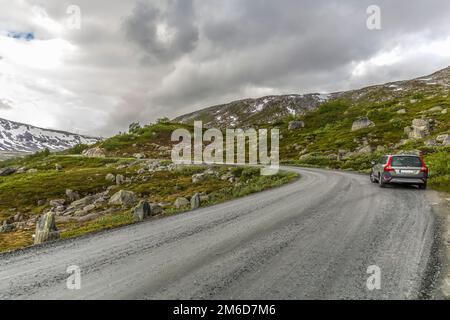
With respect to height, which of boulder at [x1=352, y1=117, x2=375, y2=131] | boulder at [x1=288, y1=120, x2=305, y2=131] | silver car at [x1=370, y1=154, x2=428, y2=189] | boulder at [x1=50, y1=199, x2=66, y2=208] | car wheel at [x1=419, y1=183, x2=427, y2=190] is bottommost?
boulder at [x1=50, y1=199, x2=66, y2=208]

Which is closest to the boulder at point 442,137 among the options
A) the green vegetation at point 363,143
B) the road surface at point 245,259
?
the green vegetation at point 363,143

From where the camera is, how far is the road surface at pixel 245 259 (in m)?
5.79

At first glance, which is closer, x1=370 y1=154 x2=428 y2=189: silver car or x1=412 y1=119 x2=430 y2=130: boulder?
x1=370 y1=154 x2=428 y2=189: silver car

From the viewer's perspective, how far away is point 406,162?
2105cm

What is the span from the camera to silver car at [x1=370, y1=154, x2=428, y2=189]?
65.9ft

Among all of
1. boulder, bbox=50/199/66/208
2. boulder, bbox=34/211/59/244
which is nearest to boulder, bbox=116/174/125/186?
boulder, bbox=50/199/66/208

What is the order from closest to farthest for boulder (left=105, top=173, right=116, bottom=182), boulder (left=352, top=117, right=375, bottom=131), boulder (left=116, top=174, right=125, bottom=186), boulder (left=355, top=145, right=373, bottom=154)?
boulder (left=116, top=174, right=125, bottom=186) → boulder (left=105, top=173, right=116, bottom=182) → boulder (left=355, top=145, right=373, bottom=154) → boulder (left=352, top=117, right=375, bottom=131)

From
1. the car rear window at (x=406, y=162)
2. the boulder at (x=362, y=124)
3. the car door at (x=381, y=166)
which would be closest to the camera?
the car rear window at (x=406, y=162)

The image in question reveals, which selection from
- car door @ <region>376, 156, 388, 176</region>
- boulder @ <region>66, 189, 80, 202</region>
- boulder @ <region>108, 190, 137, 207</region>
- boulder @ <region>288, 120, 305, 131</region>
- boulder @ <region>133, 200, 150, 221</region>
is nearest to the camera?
boulder @ <region>133, 200, 150, 221</region>

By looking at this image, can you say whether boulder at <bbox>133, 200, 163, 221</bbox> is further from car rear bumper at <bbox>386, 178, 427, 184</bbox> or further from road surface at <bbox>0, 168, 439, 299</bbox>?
car rear bumper at <bbox>386, 178, 427, 184</bbox>

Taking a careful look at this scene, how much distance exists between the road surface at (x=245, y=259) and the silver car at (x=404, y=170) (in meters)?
8.91

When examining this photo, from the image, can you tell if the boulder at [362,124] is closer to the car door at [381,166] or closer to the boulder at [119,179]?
the boulder at [119,179]
